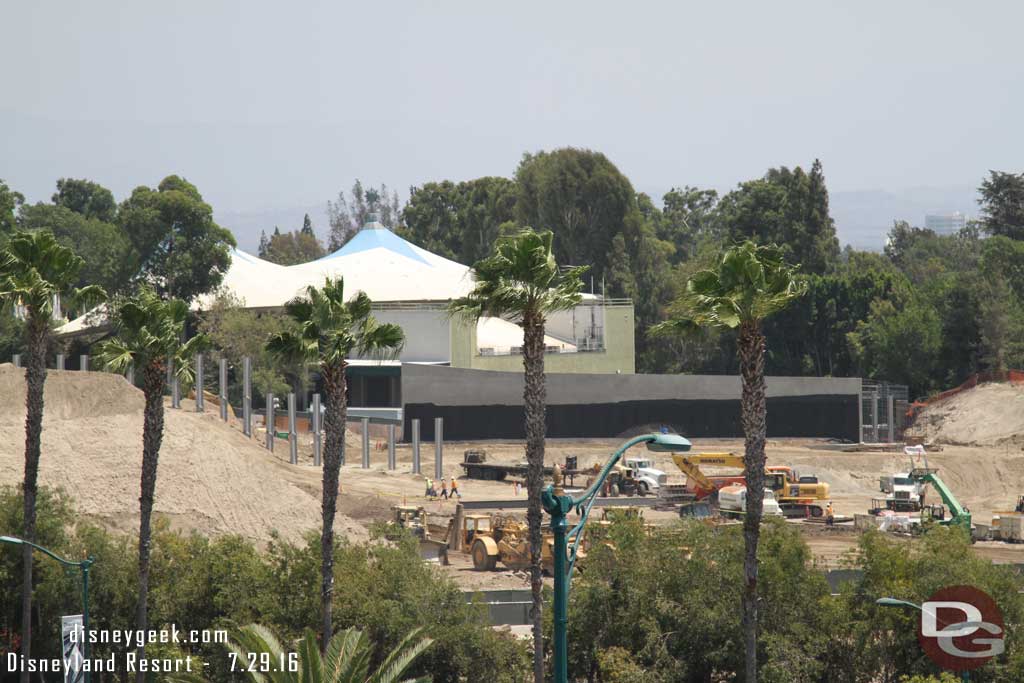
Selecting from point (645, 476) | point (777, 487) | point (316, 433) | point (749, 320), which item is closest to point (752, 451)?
point (749, 320)

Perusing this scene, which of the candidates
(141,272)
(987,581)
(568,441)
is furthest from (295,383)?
(987,581)

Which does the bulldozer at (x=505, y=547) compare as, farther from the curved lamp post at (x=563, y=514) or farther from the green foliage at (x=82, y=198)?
the green foliage at (x=82, y=198)

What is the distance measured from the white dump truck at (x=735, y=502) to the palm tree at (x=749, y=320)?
109ft

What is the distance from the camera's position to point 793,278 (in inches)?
1157

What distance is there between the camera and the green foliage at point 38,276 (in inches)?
1358

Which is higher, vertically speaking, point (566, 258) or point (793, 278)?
point (566, 258)

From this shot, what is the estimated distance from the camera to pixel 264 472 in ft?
188

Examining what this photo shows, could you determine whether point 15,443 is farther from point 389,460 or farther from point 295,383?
point 295,383

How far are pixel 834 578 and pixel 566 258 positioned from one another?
3971 inches

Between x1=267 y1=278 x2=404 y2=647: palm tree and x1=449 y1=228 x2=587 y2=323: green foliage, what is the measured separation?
247cm

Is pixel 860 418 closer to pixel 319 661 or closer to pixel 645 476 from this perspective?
pixel 645 476

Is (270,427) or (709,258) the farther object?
(709,258)

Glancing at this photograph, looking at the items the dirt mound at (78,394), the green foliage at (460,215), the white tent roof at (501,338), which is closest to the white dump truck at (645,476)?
the dirt mound at (78,394)

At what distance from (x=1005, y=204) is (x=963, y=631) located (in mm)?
102018
